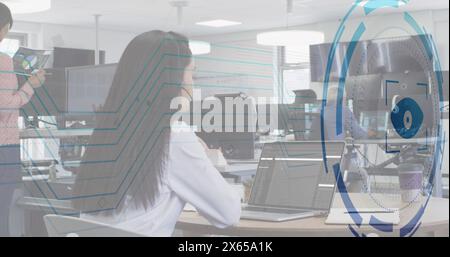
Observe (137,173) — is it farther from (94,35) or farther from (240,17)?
(240,17)

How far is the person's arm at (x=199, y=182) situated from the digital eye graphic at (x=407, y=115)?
0.64 meters

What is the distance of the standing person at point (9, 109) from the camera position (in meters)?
0.94

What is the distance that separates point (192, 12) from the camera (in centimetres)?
116

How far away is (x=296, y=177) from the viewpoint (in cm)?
131

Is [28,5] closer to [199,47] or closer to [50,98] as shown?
[50,98]

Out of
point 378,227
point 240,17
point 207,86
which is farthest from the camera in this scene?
point 240,17

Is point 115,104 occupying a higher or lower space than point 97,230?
higher

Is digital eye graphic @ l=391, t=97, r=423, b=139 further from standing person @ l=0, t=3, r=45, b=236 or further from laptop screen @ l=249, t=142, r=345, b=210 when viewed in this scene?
standing person @ l=0, t=3, r=45, b=236

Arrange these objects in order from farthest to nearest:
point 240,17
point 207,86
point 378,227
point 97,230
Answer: point 240,17
point 378,227
point 207,86
point 97,230

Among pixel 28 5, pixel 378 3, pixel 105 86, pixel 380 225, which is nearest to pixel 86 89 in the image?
pixel 105 86

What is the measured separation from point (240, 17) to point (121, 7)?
85 centimetres

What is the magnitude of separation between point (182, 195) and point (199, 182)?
4 centimetres

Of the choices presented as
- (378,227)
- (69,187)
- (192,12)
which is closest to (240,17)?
(192,12)

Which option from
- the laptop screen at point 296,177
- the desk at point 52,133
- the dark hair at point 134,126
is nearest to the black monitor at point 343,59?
the laptop screen at point 296,177
